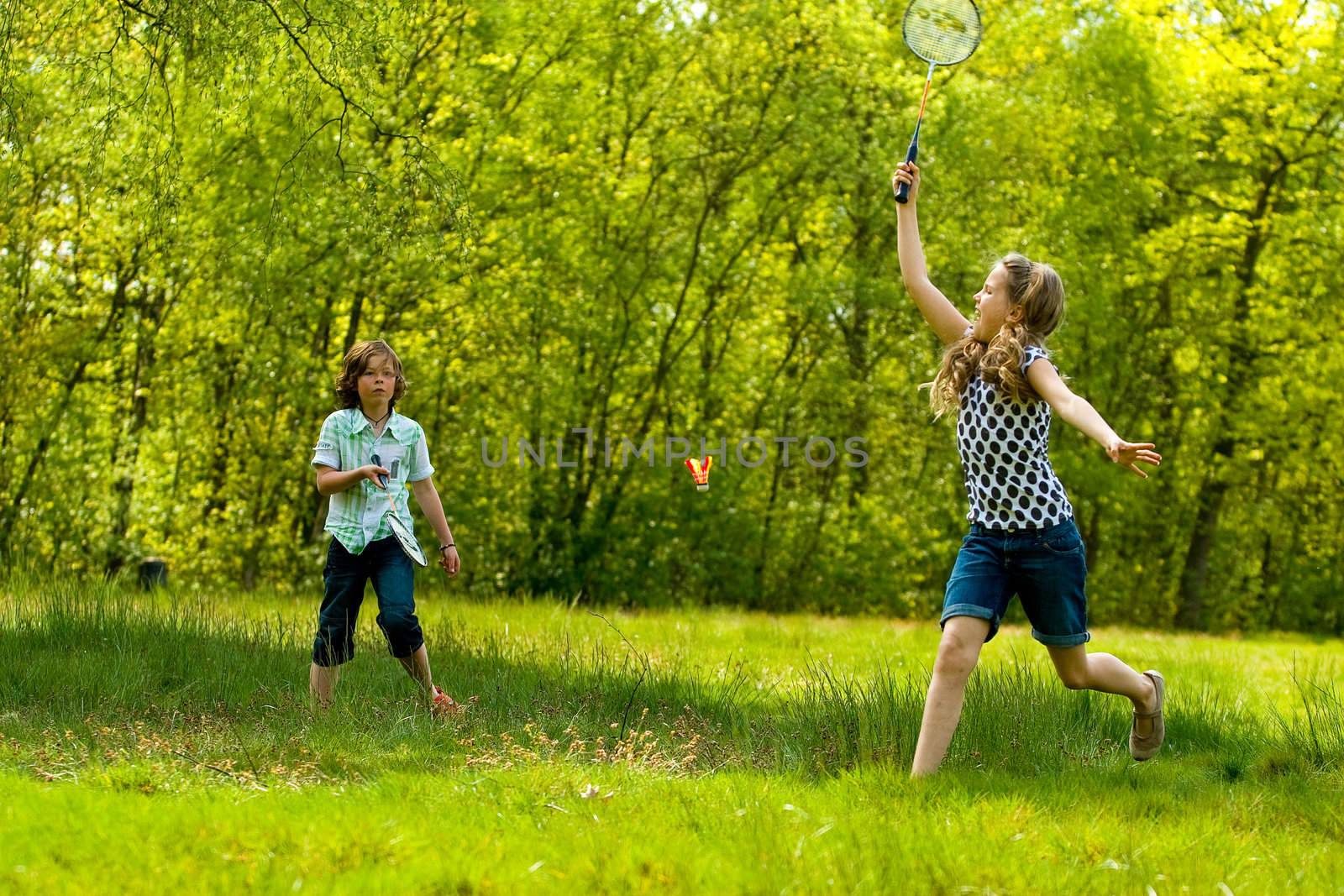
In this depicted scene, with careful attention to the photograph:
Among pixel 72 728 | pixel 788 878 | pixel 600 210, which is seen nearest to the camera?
pixel 788 878

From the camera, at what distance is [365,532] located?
6238 mm

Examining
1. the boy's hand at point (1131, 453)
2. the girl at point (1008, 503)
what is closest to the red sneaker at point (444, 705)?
the girl at point (1008, 503)

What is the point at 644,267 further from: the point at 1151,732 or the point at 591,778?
the point at 591,778

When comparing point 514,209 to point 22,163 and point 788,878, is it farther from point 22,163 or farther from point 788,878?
point 788,878

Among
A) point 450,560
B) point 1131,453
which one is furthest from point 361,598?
point 1131,453

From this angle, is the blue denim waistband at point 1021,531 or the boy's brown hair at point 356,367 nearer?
the blue denim waistband at point 1021,531

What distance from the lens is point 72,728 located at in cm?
555

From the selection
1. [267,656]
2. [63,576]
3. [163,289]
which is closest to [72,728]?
[267,656]

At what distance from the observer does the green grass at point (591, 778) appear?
3.88 meters

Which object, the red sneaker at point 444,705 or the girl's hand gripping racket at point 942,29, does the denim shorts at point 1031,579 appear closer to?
the red sneaker at point 444,705

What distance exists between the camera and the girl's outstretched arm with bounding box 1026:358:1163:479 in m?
4.37

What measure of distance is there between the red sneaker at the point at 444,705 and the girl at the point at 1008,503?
2.08m

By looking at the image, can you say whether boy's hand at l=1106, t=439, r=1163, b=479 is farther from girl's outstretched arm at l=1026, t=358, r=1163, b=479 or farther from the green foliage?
the green foliage

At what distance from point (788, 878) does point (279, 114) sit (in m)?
10.6
